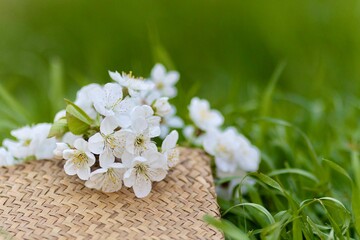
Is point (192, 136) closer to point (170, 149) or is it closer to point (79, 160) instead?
point (170, 149)

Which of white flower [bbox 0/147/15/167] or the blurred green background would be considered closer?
white flower [bbox 0/147/15/167]

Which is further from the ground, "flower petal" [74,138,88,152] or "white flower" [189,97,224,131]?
"white flower" [189,97,224,131]

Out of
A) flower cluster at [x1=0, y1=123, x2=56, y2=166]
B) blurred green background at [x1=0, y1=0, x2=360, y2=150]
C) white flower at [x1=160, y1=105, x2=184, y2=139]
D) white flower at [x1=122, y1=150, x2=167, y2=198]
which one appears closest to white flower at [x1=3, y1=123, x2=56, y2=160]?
flower cluster at [x1=0, y1=123, x2=56, y2=166]

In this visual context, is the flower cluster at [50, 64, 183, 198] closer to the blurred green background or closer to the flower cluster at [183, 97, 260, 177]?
the flower cluster at [183, 97, 260, 177]

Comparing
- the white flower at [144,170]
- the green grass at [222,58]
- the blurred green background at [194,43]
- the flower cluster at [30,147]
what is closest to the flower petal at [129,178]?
the white flower at [144,170]

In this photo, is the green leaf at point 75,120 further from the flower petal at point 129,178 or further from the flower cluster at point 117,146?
the flower petal at point 129,178

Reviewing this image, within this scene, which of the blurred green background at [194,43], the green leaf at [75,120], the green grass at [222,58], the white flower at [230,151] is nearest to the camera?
the green leaf at [75,120]

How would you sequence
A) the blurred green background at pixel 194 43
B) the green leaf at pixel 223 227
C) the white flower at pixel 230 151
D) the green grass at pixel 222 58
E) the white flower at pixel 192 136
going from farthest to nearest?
the blurred green background at pixel 194 43, the green grass at pixel 222 58, the white flower at pixel 192 136, the white flower at pixel 230 151, the green leaf at pixel 223 227

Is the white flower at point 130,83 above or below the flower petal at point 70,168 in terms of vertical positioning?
above
